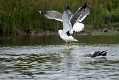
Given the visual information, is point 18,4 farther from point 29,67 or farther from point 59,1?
point 29,67

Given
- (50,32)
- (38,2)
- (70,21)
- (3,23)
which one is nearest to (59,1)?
(38,2)

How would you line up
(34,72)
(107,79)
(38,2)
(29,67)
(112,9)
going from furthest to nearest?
(112,9) < (38,2) < (29,67) < (34,72) < (107,79)

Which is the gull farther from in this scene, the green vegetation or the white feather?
the green vegetation

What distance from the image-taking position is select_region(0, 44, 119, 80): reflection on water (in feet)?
65.8

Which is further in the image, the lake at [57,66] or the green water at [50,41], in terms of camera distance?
the green water at [50,41]

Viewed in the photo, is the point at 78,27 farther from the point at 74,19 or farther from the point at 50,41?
the point at 50,41

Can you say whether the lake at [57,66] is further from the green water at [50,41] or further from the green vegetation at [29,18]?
the green vegetation at [29,18]

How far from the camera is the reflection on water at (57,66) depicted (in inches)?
789

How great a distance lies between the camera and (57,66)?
23.8m

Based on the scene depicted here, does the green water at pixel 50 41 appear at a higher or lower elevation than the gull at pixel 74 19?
lower

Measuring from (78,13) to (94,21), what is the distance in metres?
49.4

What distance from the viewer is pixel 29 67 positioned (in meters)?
23.5

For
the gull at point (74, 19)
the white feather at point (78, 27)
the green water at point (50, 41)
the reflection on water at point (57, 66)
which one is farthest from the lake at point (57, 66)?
the green water at point (50, 41)

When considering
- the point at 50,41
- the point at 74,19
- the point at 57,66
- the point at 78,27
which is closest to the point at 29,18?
the point at 50,41
